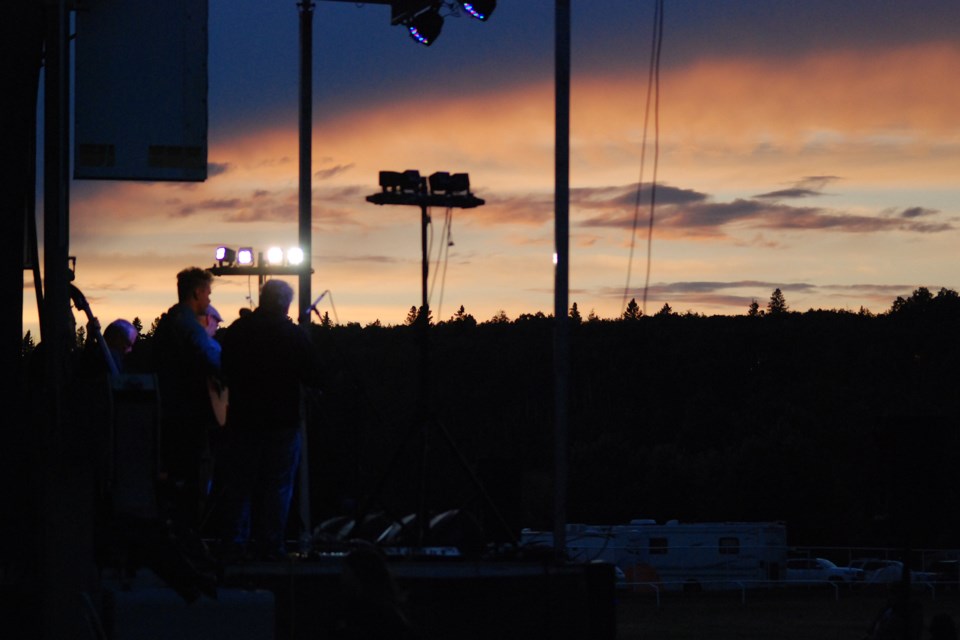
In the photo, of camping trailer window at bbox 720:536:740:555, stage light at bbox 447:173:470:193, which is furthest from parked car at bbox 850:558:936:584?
stage light at bbox 447:173:470:193

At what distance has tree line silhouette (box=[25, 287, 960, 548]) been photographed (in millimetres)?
66188

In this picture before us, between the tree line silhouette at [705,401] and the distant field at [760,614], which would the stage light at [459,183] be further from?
the tree line silhouette at [705,401]

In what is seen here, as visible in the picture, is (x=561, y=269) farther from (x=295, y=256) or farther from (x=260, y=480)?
(x=295, y=256)

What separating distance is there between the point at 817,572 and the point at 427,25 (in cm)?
3742

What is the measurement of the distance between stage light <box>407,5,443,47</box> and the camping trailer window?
34.7 m

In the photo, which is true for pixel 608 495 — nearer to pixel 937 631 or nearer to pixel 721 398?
pixel 721 398

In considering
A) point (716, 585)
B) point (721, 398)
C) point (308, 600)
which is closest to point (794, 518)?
point (716, 585)

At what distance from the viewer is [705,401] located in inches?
3610

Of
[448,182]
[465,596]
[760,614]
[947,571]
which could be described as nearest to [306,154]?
[448,182]

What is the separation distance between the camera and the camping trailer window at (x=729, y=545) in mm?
Result: 44125

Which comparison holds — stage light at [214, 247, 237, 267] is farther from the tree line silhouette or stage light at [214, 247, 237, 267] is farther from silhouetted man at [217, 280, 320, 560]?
the tree line silhouette

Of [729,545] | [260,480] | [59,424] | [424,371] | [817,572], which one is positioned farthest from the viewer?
[817,572]

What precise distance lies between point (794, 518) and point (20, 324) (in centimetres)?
6064

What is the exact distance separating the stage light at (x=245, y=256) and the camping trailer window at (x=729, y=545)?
32.8m
